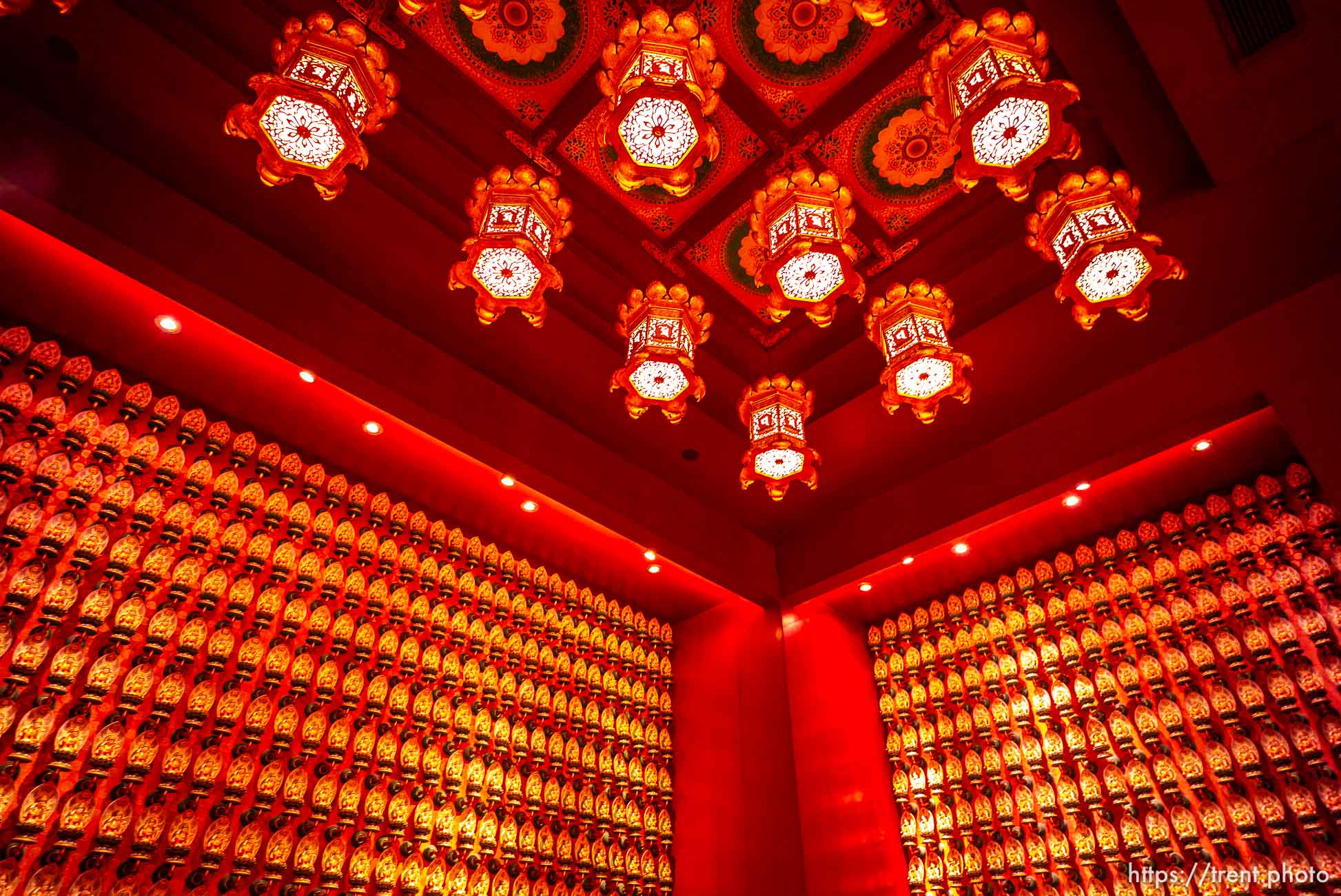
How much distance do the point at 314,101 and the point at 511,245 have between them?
82 centimetres

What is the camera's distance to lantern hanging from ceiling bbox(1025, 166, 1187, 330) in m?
3.33

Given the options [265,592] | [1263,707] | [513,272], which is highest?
[513,272]

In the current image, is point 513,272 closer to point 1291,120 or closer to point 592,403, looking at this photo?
point 592,403

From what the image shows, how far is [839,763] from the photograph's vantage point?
544 cm

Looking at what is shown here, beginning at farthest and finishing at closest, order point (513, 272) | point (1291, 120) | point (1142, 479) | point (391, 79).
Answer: point (1142, 479) → point (1291, 120) → point (513, 272) → point (391, 79)

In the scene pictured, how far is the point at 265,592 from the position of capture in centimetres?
414

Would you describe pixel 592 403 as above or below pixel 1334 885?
above

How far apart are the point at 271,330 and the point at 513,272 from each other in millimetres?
1562

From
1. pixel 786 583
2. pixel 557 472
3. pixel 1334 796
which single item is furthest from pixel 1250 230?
pixel 557 472

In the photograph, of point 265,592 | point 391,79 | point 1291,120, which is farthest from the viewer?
point 265,592

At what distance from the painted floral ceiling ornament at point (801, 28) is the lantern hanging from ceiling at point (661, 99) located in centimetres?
121

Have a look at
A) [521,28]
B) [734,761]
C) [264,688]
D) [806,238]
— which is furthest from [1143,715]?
[521,28]

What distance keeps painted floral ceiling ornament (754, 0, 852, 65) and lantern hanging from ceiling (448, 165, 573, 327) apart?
1526 mm

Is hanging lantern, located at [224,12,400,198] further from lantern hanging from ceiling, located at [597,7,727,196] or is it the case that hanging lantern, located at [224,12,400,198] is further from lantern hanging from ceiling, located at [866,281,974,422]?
lantern hanging from ceiling, located at [866,281,974,422]
